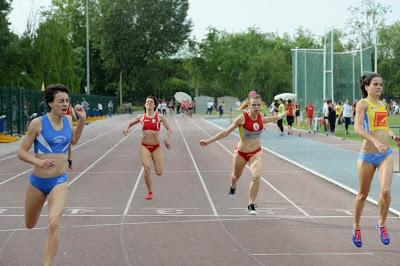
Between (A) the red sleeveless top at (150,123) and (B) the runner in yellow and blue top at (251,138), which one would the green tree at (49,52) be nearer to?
(A) the red sleeveless top at (150,123)

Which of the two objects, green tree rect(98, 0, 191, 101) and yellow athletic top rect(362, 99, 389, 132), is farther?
green tree rect(98, 0, 191, 101)

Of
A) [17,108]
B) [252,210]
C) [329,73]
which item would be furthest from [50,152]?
[329,73]

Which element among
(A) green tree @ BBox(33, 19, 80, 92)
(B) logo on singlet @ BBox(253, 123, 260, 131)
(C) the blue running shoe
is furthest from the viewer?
(A) green tree @ BBox(33, 19, 80, 92)

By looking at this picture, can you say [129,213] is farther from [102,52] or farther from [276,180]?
[102,52]

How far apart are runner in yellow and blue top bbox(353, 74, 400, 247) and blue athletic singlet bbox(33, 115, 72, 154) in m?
3.30

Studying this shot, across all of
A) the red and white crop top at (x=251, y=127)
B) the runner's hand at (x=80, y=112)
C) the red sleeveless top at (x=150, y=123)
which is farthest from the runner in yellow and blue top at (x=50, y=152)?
the red sleeveless top at (x=150, y=123)

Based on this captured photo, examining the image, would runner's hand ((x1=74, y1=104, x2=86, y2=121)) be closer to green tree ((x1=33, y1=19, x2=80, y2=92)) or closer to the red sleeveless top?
the red sleeveless top

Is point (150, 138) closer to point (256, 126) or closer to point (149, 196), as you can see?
point (149, 196)

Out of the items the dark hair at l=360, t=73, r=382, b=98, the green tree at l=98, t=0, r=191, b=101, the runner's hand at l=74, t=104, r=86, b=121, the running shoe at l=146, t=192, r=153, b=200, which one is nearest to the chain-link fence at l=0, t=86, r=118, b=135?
the running shoe at l=146, t=192, r=153, b=200

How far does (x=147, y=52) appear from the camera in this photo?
3812 inches

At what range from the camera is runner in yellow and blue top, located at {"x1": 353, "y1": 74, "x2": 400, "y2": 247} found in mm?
8391

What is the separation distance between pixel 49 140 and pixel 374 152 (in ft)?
12.0

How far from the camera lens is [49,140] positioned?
7.15m

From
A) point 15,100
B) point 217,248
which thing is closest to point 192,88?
point 15,100
